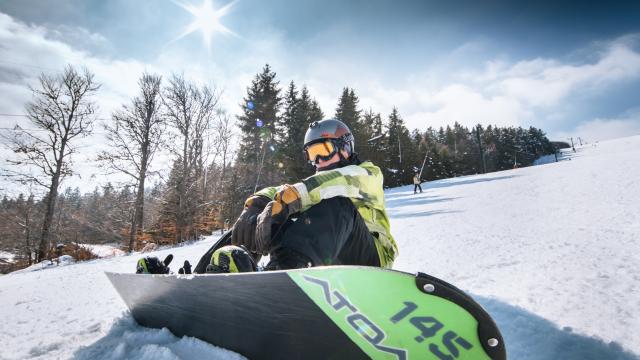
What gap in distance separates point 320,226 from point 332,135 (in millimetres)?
1025

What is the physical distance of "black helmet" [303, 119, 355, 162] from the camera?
250cm

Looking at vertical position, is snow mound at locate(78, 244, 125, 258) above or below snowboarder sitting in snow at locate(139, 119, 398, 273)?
below

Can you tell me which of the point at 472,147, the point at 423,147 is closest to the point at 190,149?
the point at 423,147

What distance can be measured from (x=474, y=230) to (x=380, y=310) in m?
5.82

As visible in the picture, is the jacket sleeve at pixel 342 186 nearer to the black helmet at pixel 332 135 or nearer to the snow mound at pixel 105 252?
the black helmet at pixel 332 135

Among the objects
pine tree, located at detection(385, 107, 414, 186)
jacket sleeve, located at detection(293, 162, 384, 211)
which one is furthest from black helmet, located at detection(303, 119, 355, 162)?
pine tree, located at detection(385, 107, 414, 186)

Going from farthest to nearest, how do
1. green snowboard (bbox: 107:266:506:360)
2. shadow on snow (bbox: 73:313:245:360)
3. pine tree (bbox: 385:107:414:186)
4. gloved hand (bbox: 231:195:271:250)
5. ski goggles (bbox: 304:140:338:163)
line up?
pine tree (bbox: 385:107:414:186), ski goggles (bbox: 304:140:338:163), gloved hand (bbox: 231:195:271:250), shadow on snow (bbox: 73:313:245:360), green snowboard (bbox: 107:266:506:360)

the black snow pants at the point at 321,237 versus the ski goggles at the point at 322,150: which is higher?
the ski goggles at the point at 322,150

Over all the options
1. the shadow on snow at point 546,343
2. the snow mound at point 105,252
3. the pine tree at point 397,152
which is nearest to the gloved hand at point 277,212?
the shadow on snow at point 546,343

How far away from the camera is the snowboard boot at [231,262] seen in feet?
5.08

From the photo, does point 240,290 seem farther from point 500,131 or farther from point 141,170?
point 500,131

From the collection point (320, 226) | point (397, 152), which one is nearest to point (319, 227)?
point (320, 226)

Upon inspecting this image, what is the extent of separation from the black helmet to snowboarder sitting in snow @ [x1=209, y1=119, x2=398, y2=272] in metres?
0.42

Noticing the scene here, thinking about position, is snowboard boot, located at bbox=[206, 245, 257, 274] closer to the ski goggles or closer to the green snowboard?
the green snowboard
